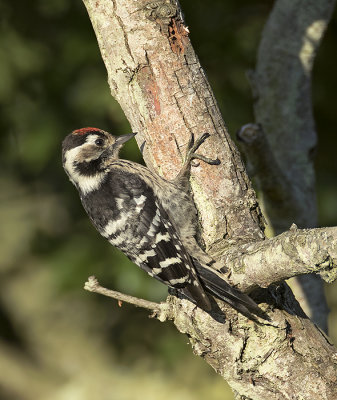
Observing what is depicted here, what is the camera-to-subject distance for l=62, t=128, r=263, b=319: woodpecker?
2.75 metres

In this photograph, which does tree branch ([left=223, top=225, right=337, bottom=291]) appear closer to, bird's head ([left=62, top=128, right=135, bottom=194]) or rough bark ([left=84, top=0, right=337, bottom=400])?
rough bark ([left=84, top=0, right=337, bottom=400])

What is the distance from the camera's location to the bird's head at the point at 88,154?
3.55 m

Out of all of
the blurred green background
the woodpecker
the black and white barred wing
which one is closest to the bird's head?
the woodpecker

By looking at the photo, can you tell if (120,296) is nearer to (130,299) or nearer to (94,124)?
(130,299)

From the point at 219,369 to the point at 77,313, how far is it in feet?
15.6

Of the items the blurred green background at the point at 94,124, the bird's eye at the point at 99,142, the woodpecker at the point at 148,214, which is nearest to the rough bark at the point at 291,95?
the blurred green background at the point at 94,124

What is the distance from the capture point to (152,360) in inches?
214

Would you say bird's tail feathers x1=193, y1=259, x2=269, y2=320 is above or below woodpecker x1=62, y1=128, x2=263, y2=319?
below

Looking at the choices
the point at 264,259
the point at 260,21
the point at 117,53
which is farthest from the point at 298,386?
the point at 260,21

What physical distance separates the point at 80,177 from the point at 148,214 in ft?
2.08

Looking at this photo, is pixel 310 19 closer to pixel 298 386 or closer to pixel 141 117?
pixel 141 117

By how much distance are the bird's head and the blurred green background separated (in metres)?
0.61

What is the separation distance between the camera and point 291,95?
436 cm

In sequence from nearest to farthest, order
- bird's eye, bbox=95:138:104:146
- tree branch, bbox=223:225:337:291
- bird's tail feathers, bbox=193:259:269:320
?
tree branch, bbox=223:225:337:291
bird's tail feathers, bbox=193:259:269:320
bird's eye, bbox=95:138:104:146
